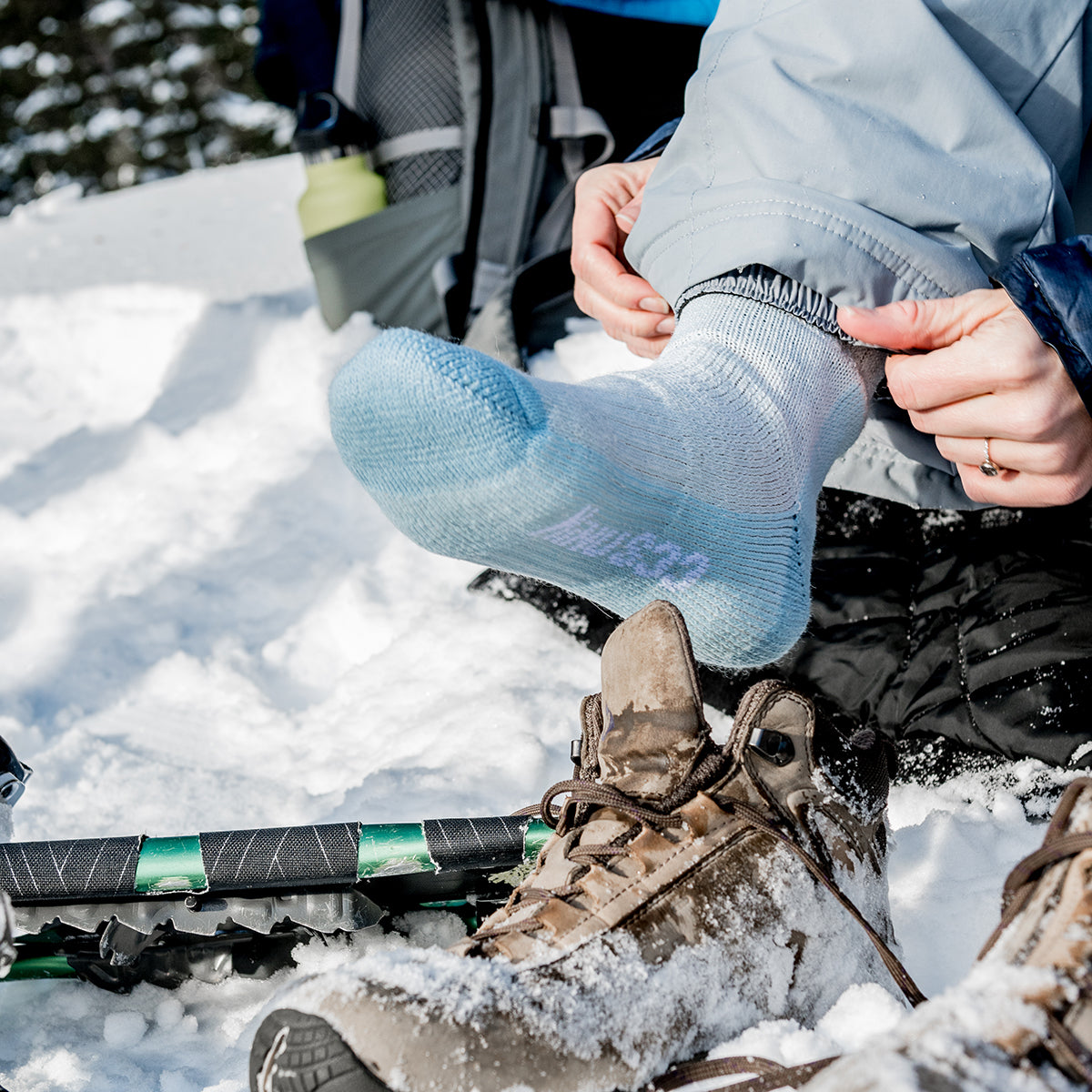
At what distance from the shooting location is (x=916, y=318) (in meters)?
0.80

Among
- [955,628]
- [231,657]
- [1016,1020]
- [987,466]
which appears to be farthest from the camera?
[231,657]

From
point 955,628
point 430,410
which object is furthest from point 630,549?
point 955,628

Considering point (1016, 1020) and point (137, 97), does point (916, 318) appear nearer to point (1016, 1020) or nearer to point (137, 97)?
point (1016, 1020)

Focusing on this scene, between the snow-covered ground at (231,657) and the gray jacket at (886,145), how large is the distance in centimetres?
46

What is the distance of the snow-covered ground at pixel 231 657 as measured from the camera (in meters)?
0.75

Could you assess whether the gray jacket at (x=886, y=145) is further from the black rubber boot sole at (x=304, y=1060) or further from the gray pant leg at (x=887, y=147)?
the black rubber boot sole at (x=304, y=1060)

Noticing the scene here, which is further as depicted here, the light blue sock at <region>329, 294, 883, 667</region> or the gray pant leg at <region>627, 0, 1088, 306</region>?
the gray pant leg at <region>627, 0, 1088, 306</region>

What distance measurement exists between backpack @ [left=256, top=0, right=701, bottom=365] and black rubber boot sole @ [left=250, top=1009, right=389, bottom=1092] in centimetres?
113

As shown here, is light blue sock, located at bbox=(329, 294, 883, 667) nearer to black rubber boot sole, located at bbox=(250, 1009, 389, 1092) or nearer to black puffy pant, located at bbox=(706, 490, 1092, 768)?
black puffy pant, located at bbox=(706, 490, 1092, 768)

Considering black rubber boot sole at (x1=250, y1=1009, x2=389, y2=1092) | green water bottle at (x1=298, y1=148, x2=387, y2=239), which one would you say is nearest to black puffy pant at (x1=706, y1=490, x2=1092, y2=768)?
black rubber boot sole at (x1=250, y1=1009, x2=389, y2=1092)

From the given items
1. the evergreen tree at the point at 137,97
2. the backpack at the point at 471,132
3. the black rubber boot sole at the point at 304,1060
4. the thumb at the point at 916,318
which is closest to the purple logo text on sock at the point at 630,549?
the thumb at the point at 916,318

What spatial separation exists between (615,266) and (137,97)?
10370 millimetres

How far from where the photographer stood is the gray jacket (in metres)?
0.80

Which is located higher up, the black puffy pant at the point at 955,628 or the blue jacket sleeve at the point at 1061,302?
the blue jacket sleeve at the point at 1061,302
